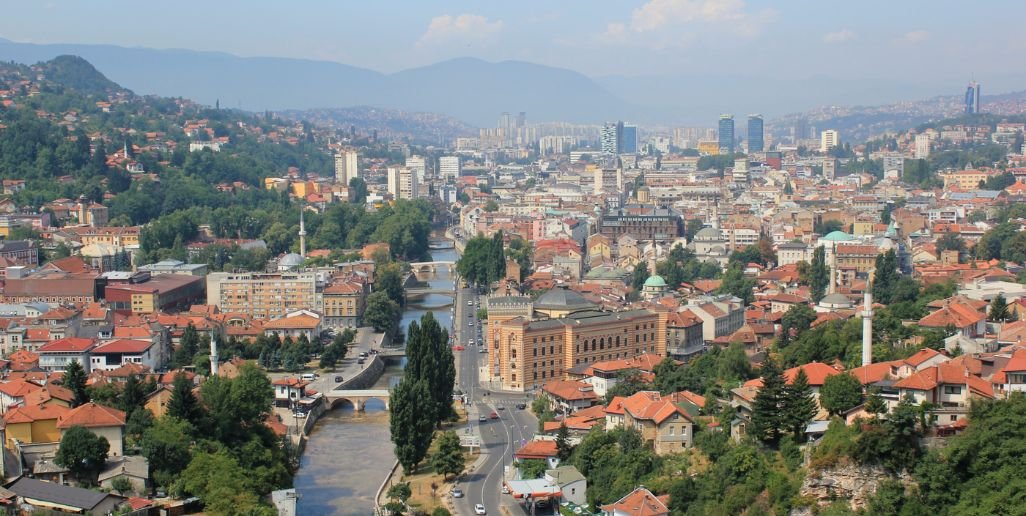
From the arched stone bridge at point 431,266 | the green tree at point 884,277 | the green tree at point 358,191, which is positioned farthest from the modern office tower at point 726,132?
the green tree at point 884,277

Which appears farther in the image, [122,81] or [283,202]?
[122,81]

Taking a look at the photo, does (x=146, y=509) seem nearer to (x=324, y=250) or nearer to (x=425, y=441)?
(x=425, y=441)

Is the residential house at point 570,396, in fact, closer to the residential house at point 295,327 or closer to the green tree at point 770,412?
the green tree at point 770,412

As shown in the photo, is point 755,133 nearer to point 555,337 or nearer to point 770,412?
point 555,337

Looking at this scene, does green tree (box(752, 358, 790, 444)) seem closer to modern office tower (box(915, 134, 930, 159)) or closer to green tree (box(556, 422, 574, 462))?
green tree (box(556, 422, 574, 462))

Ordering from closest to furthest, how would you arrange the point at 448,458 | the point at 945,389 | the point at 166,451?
the point at 945,389
the point at 166,451
the point at 448,458

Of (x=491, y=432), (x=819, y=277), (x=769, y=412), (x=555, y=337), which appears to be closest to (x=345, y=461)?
(x=491, y=432)

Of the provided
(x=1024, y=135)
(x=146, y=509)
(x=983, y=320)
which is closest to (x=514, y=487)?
(x=146, y=509)
